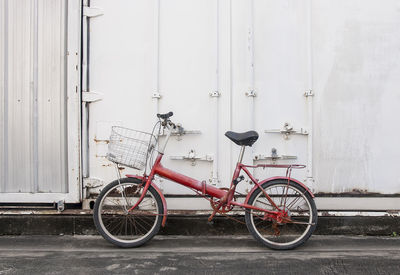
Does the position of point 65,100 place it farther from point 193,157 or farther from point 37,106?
point 193,157

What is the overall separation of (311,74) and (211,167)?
5.26ft

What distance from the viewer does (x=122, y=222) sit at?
14.8ft

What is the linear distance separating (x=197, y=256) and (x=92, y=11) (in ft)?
10.0

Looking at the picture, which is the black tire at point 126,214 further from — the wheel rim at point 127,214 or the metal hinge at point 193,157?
the metal hinge at point 193,157

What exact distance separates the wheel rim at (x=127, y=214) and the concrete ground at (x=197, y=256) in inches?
7.0

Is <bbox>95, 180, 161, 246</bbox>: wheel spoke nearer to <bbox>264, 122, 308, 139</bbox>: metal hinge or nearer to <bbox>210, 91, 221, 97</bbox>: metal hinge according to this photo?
<bbox>210, 91, 221, 97</bbox>: metal hinge

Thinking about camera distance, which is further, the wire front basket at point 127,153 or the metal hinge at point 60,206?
the metal hinge at point 60,206

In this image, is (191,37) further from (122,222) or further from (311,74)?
(122,222)

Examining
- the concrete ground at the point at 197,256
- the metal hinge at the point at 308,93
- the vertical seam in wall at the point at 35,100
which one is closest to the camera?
the concrete ground at the point at 197,256

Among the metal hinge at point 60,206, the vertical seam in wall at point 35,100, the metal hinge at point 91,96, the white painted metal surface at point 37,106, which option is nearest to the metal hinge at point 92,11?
the white painted metal surface at point 37,106

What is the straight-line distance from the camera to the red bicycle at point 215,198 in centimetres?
411

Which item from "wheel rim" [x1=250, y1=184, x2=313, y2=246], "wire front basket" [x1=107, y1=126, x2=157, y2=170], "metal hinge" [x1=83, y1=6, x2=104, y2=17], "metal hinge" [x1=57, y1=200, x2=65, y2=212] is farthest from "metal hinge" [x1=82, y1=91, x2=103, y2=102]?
"wheel rim" [x1=250, y1=184, x2=313, y2=246]

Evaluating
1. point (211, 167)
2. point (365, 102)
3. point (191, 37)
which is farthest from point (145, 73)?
point (365, 102)

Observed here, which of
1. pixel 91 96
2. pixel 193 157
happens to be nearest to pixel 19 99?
pixel 91 96
